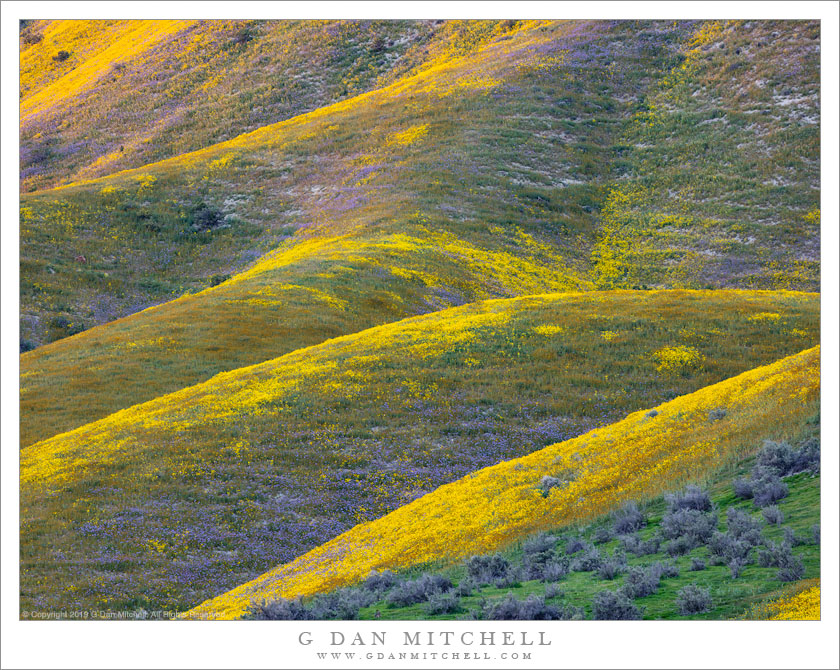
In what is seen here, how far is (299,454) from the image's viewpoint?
27578 mm

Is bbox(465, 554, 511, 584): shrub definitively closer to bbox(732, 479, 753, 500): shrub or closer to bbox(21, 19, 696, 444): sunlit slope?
bbox(732, 479, 753, 500): shrub

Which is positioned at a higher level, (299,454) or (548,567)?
(548,567)

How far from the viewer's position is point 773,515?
13.9 m

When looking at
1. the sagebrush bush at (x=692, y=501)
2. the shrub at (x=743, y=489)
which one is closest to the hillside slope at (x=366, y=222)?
the sagebrush bush at (x=692, y=501)

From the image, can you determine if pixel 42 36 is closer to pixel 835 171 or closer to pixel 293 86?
pixel 293 86

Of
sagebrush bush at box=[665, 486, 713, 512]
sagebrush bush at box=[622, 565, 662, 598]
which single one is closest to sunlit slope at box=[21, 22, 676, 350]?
sagebrush bush at box=[665, 486, 713, 512]

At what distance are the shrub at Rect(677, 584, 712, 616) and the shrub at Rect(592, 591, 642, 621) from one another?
64 centimetres

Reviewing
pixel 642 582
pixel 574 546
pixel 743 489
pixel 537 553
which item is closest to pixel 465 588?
pixel 537 553

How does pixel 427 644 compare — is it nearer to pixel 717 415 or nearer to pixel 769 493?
pixel 769 493

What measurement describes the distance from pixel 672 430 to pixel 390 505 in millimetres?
8752

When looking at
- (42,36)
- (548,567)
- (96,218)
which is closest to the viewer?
(548,567)

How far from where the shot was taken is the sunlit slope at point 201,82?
345ft

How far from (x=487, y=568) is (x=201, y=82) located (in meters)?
110

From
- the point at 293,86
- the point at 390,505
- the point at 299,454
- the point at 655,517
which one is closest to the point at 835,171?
the point at 655,517
